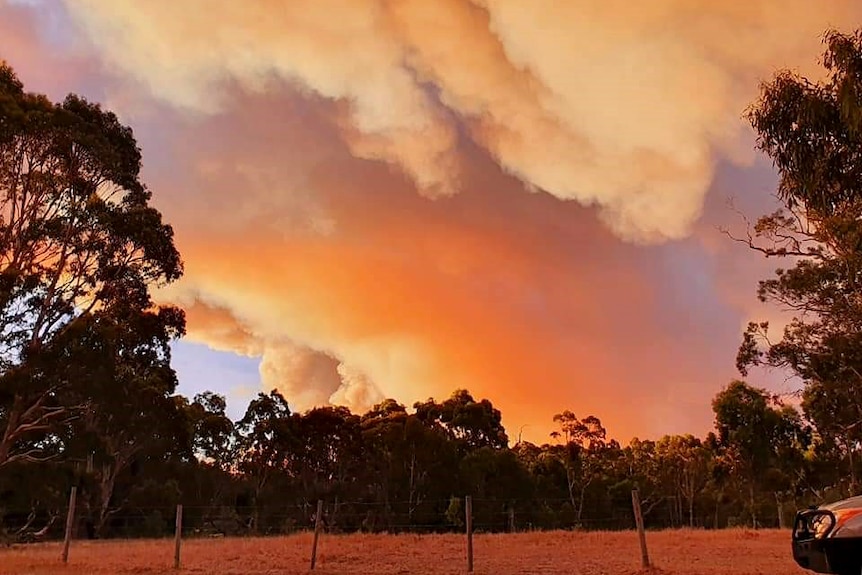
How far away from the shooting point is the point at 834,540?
5941mm

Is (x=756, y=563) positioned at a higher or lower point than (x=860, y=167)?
lower

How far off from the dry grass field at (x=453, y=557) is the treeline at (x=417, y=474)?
18675 millimetres

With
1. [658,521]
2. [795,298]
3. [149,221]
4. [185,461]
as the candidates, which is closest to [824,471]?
[658,521]

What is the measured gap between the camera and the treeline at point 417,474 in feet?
143

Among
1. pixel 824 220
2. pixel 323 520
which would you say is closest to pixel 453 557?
pixel 824 220

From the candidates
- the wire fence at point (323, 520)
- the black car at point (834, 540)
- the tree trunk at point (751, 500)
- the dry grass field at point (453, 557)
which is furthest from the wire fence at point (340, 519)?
the black car at point (834, 540)

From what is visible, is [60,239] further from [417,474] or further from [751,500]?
[751,500]

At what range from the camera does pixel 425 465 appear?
47.8 m

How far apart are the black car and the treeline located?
3742cm

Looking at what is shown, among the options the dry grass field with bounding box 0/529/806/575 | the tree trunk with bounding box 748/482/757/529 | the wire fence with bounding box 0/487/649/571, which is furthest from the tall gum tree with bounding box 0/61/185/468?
the tree trunk with bounding box 748/482/757/529

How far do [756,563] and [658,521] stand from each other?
4237 centimetres

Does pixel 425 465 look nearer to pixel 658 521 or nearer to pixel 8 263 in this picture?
pixel 658 521

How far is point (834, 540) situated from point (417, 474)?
43347 mm

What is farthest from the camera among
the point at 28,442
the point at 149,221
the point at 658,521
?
the point at 658,521
